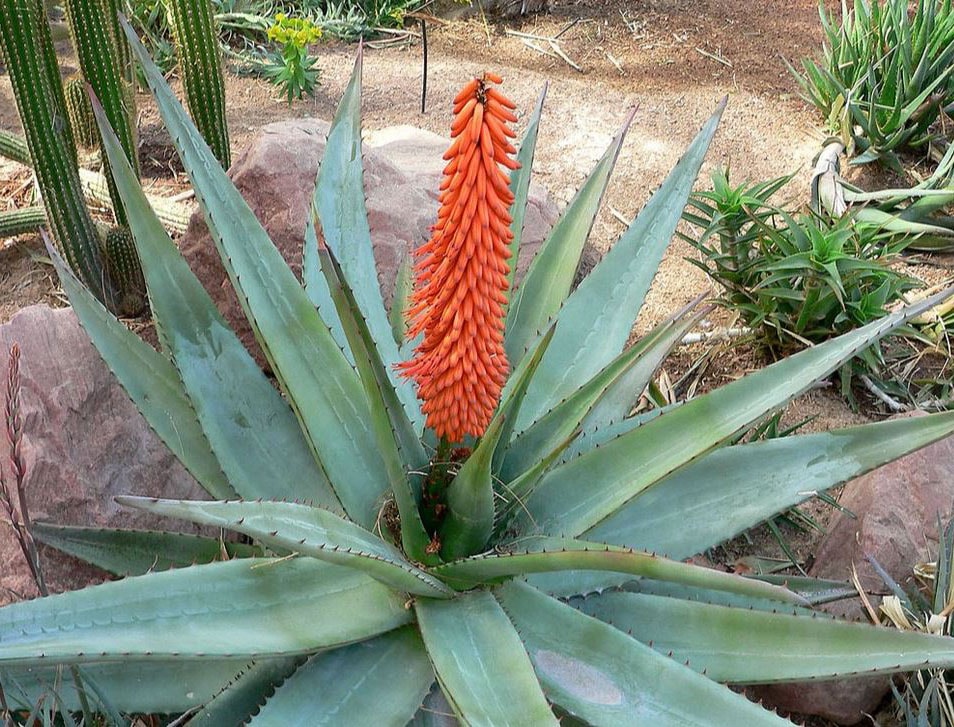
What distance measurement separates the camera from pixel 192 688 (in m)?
1.62

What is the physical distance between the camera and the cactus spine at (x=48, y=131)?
2.93 metres

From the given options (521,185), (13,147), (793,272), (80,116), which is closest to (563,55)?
(80,116)

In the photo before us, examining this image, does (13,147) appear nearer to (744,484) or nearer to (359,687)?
(359,687)

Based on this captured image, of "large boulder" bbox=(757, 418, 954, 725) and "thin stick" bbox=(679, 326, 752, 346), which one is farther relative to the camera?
"thin stick" bbox=(679, 326, 752, 346)

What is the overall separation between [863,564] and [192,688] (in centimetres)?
149

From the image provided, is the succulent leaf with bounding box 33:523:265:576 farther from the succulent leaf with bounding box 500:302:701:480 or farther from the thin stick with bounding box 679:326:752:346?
the thin stick with bounding box 679:326:752:346

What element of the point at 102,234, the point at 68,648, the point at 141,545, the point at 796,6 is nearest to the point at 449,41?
the point at 796,6

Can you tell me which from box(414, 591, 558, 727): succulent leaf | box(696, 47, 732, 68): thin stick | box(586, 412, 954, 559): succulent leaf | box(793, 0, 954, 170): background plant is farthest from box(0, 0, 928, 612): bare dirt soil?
box(414, 591, 558, 727): succulent leaf

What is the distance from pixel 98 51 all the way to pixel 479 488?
2.38 m

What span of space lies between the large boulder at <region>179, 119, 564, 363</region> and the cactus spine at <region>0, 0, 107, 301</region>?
54 centimetres

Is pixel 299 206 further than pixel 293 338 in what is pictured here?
Yes

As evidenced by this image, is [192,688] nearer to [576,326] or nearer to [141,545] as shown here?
[141,545]

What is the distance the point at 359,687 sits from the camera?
1.49m

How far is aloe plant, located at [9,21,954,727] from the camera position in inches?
52.5
